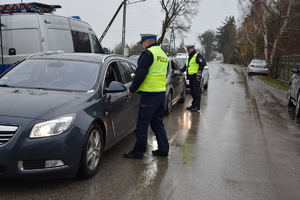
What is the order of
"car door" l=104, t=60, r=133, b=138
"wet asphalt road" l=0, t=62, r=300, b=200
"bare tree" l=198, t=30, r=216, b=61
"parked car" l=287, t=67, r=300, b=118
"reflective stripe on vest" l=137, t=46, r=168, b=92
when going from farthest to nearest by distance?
"bare tree" l=198, t=30, r=216, b=61 → "parked car" l=287, t=67, r=300, b=118 → "reflective stripe on vest" l=137, t=46, r=168, b=92 → "car door" l=104, t=60, r=133, b=138 → "wet asphalt road" l=0, t=62, r=300, b=200

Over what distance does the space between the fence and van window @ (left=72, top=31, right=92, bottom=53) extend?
13.5 meters

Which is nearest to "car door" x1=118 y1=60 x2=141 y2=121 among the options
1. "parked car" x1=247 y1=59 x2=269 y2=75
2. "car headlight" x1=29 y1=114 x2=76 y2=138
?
"car headlight" x1=29 y1=114 x2=76 y2=138

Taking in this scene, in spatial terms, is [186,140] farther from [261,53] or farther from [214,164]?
[261,53]

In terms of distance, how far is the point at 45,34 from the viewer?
7.83m

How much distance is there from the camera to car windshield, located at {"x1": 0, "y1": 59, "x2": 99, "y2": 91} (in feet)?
15.2

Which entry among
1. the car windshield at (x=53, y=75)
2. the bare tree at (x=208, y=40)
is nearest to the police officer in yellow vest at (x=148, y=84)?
the car windshield at (x=53, y=75)

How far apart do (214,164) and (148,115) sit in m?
1.23

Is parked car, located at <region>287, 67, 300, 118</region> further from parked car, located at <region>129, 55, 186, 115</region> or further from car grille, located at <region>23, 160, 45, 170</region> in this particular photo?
car grille, located at <region>23, 160, 45, 170</region>

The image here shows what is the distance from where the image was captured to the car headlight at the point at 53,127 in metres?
3.53

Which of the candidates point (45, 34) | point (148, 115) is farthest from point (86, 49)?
point (148, 115)

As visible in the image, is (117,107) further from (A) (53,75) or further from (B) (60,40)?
(B) (60,40)

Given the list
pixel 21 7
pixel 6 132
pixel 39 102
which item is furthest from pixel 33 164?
pixel 21 7

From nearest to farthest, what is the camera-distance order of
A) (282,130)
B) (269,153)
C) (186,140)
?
(269,153)
(186,140)
(282,130)

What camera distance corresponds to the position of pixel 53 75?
4.82m
